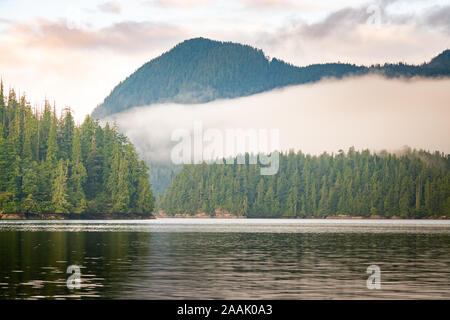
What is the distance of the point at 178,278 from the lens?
143 feet

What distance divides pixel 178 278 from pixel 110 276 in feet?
14.3

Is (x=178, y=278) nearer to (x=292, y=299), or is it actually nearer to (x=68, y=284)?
(x=68, y=284)

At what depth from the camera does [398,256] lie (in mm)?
63625

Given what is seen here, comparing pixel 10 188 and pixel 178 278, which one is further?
pixel 10 188
